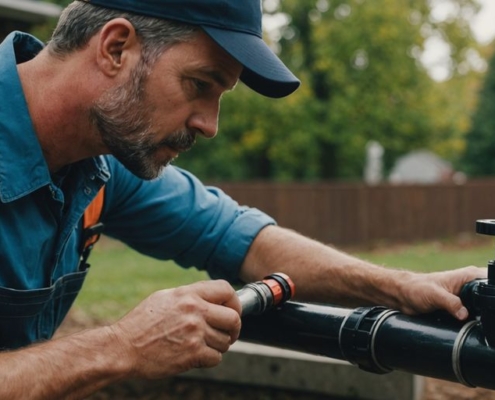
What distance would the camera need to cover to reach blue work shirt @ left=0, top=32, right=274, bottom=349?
2.29m

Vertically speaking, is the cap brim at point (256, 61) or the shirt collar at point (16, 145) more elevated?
the cap brim at point (256, 61)

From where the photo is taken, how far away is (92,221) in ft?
8.93

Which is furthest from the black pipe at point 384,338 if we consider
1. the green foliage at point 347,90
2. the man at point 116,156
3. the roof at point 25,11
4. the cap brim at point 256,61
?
the green foliage at point 347,90

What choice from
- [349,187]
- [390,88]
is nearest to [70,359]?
[349,187]

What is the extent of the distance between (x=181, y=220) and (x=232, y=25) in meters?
0.88

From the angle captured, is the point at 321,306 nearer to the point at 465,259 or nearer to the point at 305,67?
the point at 465,259

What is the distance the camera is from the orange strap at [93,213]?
8.80 ft

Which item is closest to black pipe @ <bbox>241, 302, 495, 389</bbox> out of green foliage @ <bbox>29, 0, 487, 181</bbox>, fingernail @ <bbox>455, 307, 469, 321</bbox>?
fingernail @ <bbox>455, 307, 469, 321</bbox>

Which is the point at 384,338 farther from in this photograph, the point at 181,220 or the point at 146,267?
the point at 146,267

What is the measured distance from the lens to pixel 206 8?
2.18m

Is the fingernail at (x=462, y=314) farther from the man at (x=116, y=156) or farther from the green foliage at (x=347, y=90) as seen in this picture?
the green foliage at (x=347, y=90)

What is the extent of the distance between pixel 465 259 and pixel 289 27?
14.6 meters

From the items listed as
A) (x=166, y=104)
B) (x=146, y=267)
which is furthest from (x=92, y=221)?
(x=146, y=267)

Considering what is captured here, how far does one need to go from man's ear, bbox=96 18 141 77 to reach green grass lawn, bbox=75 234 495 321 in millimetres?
4095
